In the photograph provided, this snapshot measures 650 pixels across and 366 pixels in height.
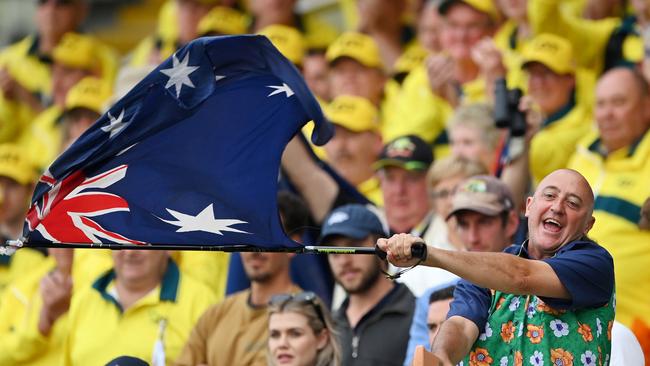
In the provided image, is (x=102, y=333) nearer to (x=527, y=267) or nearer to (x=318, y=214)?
(x=318, y=214)

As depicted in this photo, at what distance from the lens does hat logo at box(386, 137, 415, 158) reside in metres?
8.95

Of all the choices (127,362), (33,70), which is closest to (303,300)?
(127,362)

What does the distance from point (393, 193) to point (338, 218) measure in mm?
1138

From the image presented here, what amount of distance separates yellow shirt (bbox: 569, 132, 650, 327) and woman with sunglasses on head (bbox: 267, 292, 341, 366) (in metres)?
1.52

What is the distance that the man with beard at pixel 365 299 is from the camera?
745 centimetres

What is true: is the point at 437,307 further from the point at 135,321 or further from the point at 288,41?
the point at 288,41

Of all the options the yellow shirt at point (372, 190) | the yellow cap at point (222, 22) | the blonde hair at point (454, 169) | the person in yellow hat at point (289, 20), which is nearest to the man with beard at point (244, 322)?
the blonde hair at point (454, 169)

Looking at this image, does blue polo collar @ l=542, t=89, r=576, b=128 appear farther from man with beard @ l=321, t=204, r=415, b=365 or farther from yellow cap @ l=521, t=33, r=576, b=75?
man with beard @ l=321, t=204, r=415, b=365

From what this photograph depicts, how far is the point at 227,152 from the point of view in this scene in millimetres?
6543

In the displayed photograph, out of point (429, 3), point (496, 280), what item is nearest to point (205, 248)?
point (496, 280)

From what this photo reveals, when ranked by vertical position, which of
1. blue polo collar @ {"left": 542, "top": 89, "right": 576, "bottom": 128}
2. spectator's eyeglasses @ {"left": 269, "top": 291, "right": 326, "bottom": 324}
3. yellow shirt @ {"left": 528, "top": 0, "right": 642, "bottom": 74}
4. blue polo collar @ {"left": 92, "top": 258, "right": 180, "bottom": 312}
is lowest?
spectator's eyeglasses @ {"left": 269, "top": 291, "right": 326, "bottom": 324}

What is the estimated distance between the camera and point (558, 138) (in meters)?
9.05

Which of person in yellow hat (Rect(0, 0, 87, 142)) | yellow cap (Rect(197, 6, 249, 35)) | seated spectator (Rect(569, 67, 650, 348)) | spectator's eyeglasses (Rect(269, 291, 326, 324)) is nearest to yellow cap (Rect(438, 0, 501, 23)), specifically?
seated spectator (Rect(569, 67, 650, 348))

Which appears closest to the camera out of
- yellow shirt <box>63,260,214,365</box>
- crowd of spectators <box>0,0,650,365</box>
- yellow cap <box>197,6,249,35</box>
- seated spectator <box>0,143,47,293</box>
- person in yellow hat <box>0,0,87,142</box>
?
crowd of spectators <box>0,0,650,365</box>
